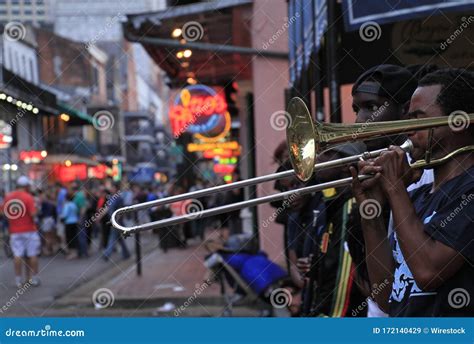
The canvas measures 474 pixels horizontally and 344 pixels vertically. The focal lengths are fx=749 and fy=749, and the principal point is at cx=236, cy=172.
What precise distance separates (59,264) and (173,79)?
368 cm

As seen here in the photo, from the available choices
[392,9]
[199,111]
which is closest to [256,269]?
[392,9]

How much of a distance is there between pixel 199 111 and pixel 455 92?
947cm

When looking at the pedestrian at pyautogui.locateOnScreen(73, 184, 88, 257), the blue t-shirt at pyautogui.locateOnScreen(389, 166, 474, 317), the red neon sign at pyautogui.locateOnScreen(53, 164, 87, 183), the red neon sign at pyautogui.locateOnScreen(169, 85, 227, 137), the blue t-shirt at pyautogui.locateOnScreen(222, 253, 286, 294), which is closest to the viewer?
the blue t-shirt at pyautogui.locateOnScreen(389, 166, 474, 317)

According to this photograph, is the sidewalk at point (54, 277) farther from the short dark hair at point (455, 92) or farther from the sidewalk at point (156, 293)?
the short dark hair at point (455, 92)

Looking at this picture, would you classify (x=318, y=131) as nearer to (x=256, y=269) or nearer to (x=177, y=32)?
(x=256, y=269)

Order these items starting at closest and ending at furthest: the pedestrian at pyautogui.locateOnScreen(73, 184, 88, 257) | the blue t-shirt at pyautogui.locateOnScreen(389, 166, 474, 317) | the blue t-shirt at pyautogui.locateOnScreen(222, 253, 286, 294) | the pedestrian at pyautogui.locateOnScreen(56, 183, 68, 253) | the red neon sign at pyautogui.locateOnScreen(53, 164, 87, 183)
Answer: the blue t-shirt at pyautogui.locateOnScreen(389, 166, 474, 317)
the blue t-shirt at pyautogui.locateOnScreen(222, 253, 286, 294)
the pedestrian at pyautogui.locateOnScreen(73, 184, 88, 257)
the pedestrian at pyautogui.locateOnScreen(56, 183, 68, 253)
the red neon sign at pyautogui.locateOnScreen(53, 164, 87, 183)

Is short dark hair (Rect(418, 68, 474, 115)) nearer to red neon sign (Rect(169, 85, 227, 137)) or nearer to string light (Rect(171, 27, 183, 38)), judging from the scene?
string light (Rect(171, 27, 183, 38))

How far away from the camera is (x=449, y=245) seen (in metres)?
1.85

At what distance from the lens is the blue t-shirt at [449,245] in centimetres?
186

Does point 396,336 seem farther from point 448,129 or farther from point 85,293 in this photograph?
point 85,293

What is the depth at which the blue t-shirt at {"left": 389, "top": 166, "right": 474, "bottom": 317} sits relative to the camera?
186cm

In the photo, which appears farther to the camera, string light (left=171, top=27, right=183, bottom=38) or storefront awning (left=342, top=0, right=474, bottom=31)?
string light (left=171, top=27, right=183, bottom=38)

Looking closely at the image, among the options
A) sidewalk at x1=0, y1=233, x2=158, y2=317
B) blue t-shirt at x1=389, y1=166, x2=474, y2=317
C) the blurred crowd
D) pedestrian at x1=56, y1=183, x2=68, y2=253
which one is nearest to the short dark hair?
blue t-shirt at x1=389, y1=166, x2=474, y2=317

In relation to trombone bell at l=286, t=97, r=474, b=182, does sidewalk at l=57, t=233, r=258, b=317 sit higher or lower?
lower
